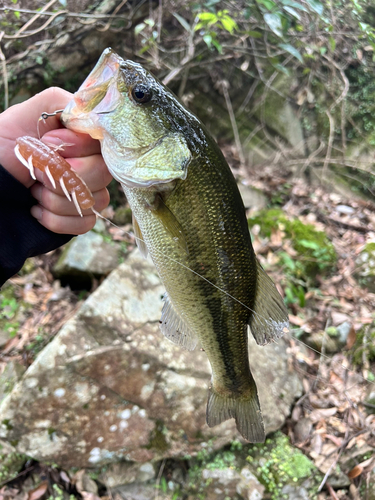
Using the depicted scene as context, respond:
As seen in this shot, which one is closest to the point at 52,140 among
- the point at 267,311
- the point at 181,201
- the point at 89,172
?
the point at 89,172

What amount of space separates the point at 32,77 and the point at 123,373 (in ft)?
11.3

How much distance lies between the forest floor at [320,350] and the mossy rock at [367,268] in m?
0.06

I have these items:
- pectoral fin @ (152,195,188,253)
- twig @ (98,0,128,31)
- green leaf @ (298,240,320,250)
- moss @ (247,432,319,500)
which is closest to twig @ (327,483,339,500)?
moss @ (247,432,319,500)

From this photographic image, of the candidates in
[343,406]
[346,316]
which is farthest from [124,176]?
[346,316]

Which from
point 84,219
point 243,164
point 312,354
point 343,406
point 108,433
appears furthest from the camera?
point 243,164

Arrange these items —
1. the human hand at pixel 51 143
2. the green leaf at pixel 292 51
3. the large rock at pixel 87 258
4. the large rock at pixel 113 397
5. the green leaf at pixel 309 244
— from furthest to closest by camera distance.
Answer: the green leaf at pixel 309 244
the large rock at pixel 87 258
the green leaf at pixel 292 51
the large rock at pixel 113 397
the human hand at pixel 51 143

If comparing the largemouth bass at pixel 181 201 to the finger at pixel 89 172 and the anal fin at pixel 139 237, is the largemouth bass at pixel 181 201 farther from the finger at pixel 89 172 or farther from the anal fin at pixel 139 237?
the finger at pixel 89 172

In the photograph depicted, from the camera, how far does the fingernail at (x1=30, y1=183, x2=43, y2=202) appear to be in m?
1.49

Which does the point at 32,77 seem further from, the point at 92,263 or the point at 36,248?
the point at 36,248

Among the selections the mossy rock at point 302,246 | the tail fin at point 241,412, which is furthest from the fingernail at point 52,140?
the mossy rock at point 302,246

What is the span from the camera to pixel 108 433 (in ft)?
7.96

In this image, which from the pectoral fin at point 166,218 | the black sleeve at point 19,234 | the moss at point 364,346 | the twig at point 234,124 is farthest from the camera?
the twig at point 234,124

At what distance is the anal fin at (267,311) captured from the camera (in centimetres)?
138

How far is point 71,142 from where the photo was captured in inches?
51.3
